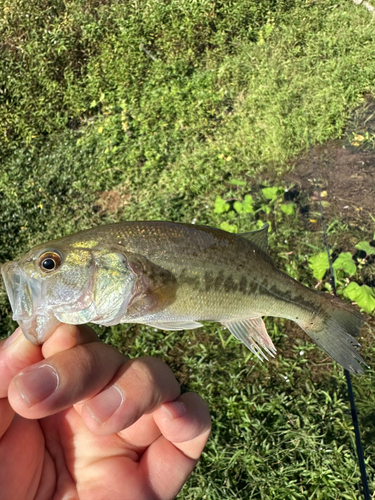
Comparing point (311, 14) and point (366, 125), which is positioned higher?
point (311, 14)

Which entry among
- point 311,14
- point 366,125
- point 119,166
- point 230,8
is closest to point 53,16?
point 230,8

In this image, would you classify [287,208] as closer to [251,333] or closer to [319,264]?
[319,264]

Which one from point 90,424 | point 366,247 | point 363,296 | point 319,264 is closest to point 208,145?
point 319,264

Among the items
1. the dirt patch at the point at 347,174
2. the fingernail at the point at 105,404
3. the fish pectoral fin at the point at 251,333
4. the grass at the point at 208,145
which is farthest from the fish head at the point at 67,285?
the dirt patch at the point at 347,174

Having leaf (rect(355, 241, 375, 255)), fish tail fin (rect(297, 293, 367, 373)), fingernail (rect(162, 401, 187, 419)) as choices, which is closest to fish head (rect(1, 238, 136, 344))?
fingernail (rect(162, 401, 187, 419))

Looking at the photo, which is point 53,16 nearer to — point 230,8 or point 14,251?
point 230,8

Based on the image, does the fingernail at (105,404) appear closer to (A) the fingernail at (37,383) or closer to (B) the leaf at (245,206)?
(A) the fingernail at (37,383)
